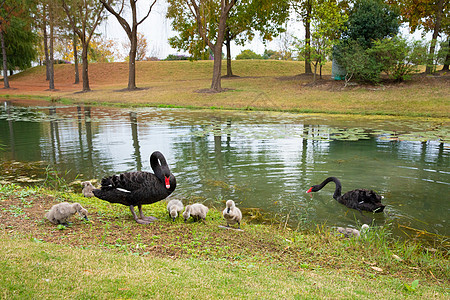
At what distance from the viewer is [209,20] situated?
32594mm

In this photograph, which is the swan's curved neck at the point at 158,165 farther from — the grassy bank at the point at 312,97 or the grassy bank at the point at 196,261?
the grassy bank at the point at 312,97

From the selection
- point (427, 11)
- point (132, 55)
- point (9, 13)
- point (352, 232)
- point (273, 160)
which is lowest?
point (352, 232)

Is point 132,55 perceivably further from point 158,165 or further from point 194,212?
point 194,212

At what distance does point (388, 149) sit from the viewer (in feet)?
37.3

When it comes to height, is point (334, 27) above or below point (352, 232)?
above

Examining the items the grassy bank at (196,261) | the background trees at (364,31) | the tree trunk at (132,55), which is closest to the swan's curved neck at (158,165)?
the grassy bank at (196,261)

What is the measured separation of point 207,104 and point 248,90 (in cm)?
556

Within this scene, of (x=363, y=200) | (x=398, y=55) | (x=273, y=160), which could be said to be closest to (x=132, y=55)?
(x=398, y=55)

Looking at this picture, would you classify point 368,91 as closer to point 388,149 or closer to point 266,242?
point 388,149

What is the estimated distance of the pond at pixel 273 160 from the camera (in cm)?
679

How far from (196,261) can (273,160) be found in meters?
6.08

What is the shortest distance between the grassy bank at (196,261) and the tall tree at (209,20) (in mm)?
23767

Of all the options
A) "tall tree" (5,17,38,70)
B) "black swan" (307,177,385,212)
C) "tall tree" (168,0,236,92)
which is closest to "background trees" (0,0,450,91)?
"tall tree" (168,0,236,92)

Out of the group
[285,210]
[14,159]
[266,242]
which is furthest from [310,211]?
[14,159]
